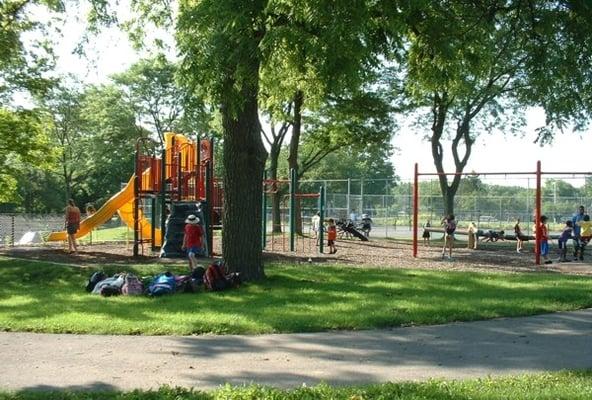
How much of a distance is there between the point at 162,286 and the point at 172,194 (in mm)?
9412

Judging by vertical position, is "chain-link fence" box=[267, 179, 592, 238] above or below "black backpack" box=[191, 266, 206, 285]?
above

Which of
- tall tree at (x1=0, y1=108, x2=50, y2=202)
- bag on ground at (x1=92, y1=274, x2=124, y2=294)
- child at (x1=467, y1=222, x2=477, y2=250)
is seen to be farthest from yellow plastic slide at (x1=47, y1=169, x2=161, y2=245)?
child at (x1=467, y1=222, x2=477, y2=250)

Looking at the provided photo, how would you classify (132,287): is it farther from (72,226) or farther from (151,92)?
(151,92)

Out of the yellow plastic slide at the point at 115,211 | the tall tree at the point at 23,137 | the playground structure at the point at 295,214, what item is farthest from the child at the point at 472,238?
the tall tree at the point at 23,137

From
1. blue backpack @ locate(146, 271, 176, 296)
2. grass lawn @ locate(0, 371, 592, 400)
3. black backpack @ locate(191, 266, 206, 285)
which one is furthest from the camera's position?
black backpack @ locate(191, 266, 206, 285)

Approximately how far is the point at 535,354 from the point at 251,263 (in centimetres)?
706

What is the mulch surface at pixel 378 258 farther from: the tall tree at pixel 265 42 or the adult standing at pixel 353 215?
the adult standing at pixel 353 215

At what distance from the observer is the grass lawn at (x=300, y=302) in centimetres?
934

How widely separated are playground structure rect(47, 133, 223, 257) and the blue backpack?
6.57 metres

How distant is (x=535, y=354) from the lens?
7645mm

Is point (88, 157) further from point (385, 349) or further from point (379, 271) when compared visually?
point (385, 349)

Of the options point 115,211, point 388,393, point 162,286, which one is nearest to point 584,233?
point 162,286

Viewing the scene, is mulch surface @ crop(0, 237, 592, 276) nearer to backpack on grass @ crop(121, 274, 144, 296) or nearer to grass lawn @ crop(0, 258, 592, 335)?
grass lawn @ crop(0, 258, 592, 335)

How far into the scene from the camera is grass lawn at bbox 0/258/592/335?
30.6ft
